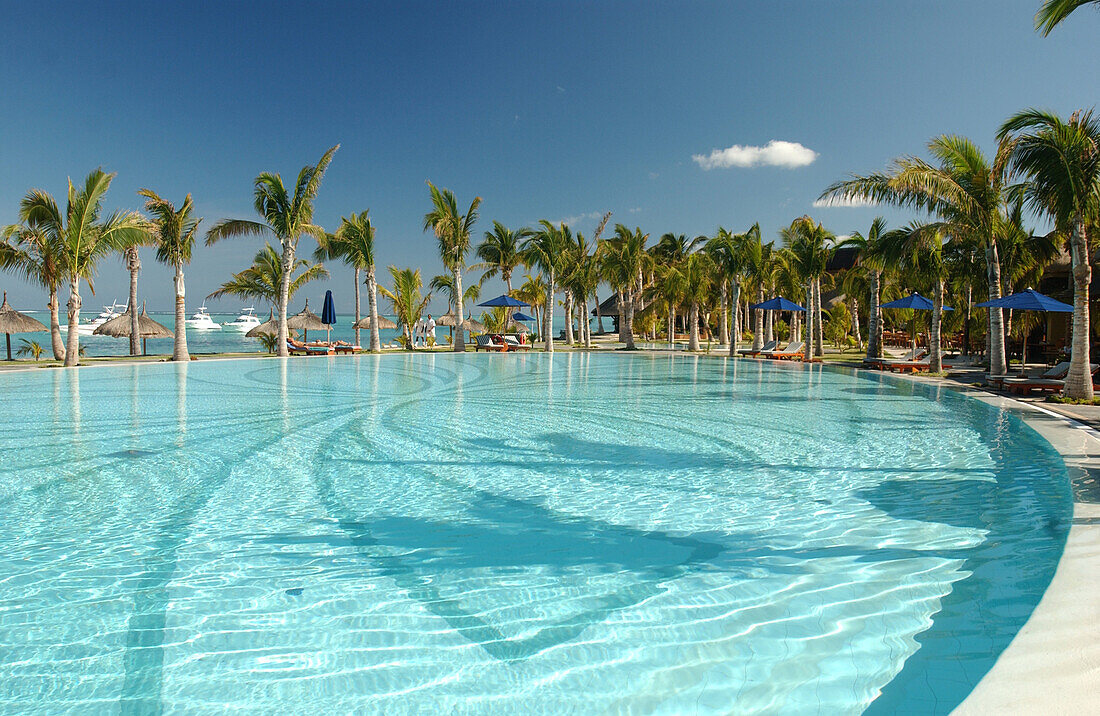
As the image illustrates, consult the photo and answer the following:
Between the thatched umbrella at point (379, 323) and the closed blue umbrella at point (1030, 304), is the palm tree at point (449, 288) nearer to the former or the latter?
the thatched umbrella at point (379, 323)

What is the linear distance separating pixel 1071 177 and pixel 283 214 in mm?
24703

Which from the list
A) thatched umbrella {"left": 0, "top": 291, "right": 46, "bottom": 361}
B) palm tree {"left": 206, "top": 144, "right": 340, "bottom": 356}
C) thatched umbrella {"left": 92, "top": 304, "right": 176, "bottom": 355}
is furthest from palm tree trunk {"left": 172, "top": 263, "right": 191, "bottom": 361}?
A: thatched umbrella {"left": 0, "top": 291, "right": 46, "bottom": 361}

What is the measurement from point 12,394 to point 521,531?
13642 millimetres

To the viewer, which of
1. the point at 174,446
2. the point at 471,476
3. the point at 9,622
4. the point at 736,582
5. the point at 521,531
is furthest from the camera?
the point at 174,446

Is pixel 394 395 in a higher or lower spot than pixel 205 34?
lower

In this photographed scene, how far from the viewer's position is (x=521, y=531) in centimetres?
479

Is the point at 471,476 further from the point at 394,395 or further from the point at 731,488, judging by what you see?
the point at 394,395

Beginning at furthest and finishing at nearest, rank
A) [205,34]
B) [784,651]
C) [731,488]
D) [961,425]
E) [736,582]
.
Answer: [205,34]
[961,425]
[731,488]
[736,582]
[784,651]

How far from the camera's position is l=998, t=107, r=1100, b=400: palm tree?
10273mm

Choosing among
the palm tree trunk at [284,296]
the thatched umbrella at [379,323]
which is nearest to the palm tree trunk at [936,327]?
the palm tree trunk at [284,296]

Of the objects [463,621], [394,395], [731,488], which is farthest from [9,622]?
[394,395]

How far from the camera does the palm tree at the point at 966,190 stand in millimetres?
14188

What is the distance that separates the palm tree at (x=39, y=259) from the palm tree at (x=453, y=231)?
14843 millimetres

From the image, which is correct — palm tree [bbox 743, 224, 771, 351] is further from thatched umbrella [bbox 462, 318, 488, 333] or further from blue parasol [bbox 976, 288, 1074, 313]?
thatched umbrella [bbox 462, 318, 488, 333]
